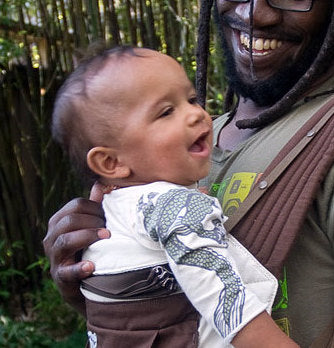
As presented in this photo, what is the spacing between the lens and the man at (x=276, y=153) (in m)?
1.34

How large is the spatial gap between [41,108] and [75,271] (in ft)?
9.93

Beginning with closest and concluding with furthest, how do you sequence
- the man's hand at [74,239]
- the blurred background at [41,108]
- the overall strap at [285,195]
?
the overall strap at [285,195] → the man's hand at [74,239] → the blurred background at [41,108]

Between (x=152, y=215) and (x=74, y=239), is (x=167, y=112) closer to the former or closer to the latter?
(x=152, y=215)

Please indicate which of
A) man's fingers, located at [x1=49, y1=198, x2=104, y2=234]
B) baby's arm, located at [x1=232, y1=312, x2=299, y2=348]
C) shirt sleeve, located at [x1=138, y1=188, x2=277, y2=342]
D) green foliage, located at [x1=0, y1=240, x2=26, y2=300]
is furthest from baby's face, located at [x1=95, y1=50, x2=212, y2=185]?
green foliage, located at [x1=0, y1=240, x2=26, y2=300]

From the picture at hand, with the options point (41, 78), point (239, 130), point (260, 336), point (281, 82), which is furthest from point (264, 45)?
point (41, 78)

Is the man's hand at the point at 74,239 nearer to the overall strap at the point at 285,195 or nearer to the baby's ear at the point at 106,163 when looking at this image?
the baby's ear at the point at 106,163

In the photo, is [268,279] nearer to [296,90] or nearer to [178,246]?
[178,246]

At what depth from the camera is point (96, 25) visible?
3.82 metres

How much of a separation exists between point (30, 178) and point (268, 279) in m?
3.34

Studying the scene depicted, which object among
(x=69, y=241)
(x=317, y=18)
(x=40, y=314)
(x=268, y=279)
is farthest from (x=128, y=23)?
(x=268, y=279)

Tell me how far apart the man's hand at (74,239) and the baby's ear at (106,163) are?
13 cm

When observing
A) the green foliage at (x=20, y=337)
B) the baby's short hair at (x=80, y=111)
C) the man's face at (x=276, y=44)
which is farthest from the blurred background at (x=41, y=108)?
the baby's short hair at (x=80, y=111)

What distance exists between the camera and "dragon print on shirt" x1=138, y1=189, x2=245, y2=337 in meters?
1.13

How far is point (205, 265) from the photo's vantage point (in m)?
1.14
